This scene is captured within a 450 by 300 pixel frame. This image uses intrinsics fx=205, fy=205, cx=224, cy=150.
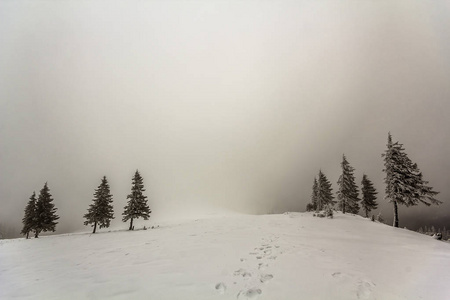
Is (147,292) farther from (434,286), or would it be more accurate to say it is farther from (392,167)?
(392,167)

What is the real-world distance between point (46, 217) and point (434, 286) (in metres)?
49.2

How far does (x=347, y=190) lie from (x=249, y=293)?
140 ft

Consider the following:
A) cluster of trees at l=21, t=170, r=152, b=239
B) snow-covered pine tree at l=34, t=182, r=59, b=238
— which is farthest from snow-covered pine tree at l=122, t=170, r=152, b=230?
snow-covered pine tree at l=34, t=182, r=59, b=238

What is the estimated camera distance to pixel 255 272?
745cm

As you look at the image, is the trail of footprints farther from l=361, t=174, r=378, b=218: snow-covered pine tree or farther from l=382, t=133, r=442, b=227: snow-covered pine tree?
l=361, t=174, r=378, b=218: snow-covered pine tree

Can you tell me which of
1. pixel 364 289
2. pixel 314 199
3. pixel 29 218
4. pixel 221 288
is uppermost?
pixel 314 199

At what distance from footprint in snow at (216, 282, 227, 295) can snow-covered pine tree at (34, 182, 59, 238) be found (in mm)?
43393

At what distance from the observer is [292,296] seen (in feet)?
18.6

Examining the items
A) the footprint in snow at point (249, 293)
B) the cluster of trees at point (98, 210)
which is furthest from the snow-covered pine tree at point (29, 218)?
the footprint in snow at point (249, 293)

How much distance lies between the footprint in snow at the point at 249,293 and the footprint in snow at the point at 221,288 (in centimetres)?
51

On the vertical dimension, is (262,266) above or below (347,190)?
below

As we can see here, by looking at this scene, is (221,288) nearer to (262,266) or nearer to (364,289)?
(262,266)

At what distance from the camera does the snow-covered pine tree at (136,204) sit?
33.0 metres

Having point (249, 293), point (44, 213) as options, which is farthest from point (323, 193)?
point (44, 213)
